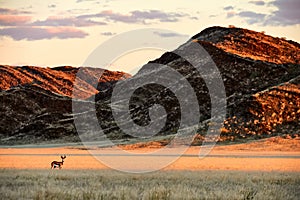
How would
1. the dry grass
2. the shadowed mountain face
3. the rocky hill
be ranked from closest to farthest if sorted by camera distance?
the dry grass, the shadowed mountain face, the rocky hill

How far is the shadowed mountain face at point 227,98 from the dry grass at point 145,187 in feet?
159

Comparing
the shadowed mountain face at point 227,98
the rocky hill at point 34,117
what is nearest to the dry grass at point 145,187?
the shadowed mountain face at point 227,98

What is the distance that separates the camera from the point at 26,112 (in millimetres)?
131375

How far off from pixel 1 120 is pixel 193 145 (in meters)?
66.4

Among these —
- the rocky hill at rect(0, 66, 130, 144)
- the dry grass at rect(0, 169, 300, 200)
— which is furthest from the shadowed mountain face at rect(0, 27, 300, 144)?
the dry grass at rect(0, 169, 300, 200)

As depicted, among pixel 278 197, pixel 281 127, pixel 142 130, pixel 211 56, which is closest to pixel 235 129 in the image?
pixel 281 127

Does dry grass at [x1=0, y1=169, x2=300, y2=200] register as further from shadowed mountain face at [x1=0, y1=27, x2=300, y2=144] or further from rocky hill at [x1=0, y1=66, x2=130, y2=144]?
rocky hill at [x1=0, y1=66, x2=130, y2=144]

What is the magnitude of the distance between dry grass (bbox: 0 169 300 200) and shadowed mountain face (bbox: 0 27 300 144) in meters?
48.3

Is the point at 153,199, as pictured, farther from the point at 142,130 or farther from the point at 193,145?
the point at 142,130

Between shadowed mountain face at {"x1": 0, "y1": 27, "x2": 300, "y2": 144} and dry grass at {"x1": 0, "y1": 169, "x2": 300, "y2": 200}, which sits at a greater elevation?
shadowed mountain face at {"x1": 0, "y1": 27, "x2": 300, "y2": 144}

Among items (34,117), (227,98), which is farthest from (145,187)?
(34,117)

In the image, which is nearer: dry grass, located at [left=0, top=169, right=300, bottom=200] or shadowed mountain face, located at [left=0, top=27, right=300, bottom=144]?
dry grass, located at [left=0, top=169, right=300, bottom=200]

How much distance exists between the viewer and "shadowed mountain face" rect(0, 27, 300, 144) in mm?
81812

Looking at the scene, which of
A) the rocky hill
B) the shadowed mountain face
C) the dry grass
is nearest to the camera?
the dry grass
